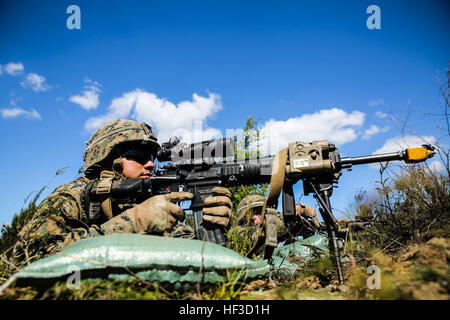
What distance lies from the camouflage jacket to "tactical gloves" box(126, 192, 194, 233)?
0.09m

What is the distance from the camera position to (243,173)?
10.1 ft

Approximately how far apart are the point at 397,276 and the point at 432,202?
5.59ft

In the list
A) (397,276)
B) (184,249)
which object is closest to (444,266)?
(397,276)

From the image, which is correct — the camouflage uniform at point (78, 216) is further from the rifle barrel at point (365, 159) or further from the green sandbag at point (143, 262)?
the rifle barrel at point (365, 159)

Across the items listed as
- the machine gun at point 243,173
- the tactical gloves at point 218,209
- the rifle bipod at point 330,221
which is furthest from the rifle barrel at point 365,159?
the tactical gloves at point 218,209

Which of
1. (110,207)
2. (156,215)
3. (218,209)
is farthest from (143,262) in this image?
(110,207)

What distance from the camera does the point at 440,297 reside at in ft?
Result: 3.58

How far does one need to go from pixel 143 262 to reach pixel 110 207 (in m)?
1.94

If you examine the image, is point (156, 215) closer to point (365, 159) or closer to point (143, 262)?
point (143, 262)

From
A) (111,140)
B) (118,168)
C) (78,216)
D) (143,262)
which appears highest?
(111,140)

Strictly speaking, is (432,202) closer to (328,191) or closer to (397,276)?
(328,191)

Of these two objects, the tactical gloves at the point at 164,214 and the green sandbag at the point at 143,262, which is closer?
the green sandbag at the point at 143,262

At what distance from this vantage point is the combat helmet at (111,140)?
3.93 m

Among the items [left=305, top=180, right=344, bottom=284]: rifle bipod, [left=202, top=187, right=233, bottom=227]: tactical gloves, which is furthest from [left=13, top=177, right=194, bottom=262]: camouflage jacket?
[left=305, top=180, right=344, bottom=284]: rifle bipod
